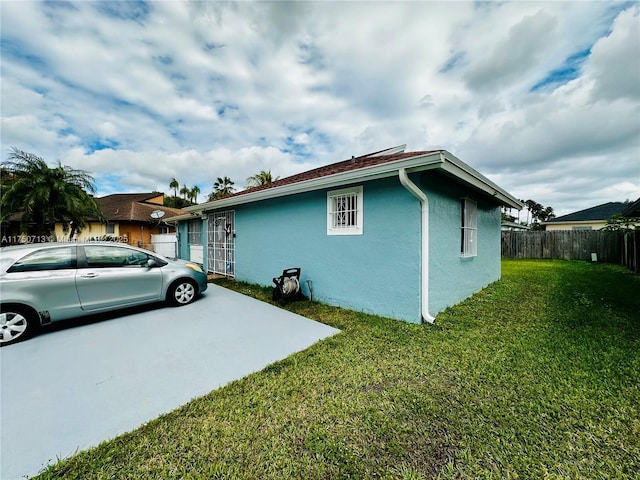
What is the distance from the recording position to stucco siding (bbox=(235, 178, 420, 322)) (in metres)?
4.28

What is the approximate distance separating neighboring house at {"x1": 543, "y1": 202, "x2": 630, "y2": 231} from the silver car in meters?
30.3

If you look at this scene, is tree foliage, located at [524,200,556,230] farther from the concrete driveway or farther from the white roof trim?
the concrete driveway

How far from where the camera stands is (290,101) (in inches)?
348

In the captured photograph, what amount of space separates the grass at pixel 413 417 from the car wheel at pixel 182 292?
3.37 m

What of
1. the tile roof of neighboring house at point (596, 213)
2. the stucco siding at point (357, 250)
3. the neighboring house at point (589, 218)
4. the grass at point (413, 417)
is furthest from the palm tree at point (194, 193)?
the tile roof of neighboring house at point (596, 213)

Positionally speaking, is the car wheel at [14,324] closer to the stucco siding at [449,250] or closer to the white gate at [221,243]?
the white gate at [221,243]

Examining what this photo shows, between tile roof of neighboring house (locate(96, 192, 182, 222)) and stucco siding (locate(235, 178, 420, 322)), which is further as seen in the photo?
tile roof of neighboring house (locate(96, 192, 182, 222))

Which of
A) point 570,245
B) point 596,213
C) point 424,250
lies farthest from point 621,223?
point 424,250

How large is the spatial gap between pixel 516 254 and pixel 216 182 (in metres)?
30.3

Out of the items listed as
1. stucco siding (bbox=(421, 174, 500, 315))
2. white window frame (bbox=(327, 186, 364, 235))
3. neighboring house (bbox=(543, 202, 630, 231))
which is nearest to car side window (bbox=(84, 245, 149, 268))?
white window frame (bbox=(327, 186, 364, 235))

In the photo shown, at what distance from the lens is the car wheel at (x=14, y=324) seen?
3541 mm

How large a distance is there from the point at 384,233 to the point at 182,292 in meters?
4.43

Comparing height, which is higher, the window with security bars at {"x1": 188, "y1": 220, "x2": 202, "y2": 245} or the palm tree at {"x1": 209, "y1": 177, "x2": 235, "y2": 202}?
the palm tree at {"x1": 209, "y1": 177, "x2": 235, "y2": 202}

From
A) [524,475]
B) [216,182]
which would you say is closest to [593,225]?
[524,475]
